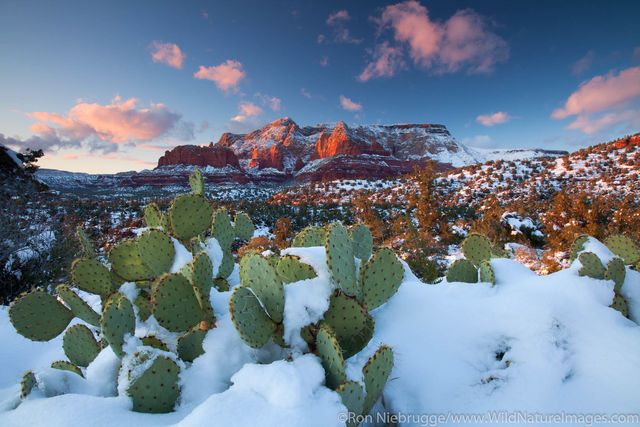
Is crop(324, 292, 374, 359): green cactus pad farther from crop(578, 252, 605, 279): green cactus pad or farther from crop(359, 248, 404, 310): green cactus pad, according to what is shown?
crop(578, 252, 605, 279): green cactus pad

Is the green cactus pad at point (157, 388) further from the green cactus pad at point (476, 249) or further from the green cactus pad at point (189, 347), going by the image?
the green cactus pad at point (476, 249)

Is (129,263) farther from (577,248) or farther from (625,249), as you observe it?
(625,249)

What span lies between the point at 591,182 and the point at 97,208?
4524cm

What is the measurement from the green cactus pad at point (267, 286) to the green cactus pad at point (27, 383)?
1.10 meters

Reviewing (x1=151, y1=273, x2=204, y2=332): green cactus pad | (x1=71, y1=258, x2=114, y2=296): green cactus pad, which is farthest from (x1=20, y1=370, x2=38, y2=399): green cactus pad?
(x1=71, y1=258, x2=114, y2=296): green cactus pad

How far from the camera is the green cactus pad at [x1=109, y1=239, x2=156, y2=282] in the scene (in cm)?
229

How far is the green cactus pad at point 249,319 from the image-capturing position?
1.39 m

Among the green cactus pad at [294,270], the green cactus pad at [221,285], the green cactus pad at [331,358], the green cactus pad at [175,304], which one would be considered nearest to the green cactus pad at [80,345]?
the green cactus pad at [175,304]

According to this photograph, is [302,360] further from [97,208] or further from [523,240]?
[97,208]

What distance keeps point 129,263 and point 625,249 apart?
4.75 meters

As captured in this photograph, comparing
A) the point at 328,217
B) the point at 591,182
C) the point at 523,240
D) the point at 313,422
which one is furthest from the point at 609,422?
the point at 591,182

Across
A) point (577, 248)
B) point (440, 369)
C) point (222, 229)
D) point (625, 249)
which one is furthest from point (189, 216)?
point (625, 249)

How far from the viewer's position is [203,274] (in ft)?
5.77

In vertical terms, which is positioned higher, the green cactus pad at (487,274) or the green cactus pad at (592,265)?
the green cactus pad at (592,265)
